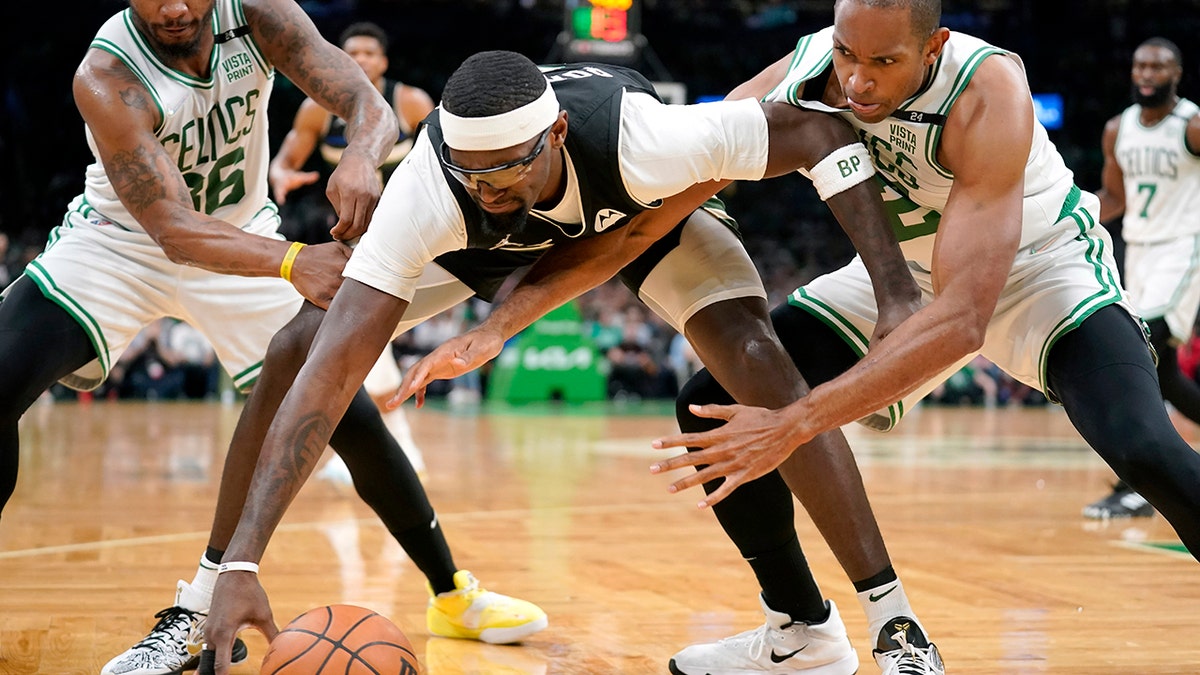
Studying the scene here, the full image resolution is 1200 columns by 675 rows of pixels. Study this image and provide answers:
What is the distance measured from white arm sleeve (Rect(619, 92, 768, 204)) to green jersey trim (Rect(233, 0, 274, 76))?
1.40 m

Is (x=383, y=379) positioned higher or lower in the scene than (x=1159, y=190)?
lower

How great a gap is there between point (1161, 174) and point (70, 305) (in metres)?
6.03

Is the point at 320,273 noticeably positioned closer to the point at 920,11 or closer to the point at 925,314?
the point at 925,314

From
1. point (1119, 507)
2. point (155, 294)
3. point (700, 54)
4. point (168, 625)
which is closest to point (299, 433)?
point (168, 625)

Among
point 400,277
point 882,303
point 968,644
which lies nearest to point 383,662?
point 400,277

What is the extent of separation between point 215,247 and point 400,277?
2.06 ft

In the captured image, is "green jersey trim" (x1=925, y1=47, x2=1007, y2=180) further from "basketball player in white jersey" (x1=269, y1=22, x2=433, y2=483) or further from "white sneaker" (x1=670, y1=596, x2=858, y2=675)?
"basketball player in white jersey" (x1=269, y1=22, x2=433, y2=483)

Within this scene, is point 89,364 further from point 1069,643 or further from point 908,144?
point 1069,643

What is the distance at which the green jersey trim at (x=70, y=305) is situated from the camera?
12.3 ft

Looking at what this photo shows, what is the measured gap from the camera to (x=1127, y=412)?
3.03 m

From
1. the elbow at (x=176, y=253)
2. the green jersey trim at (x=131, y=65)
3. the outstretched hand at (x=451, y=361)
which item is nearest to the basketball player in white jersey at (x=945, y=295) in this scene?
the outstretched hand at (x=451, y=361)

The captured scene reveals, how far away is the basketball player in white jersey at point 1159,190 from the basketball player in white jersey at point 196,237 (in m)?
4.68

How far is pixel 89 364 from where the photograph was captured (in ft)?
13.0

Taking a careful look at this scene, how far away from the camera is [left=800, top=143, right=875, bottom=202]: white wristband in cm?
312
